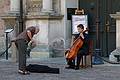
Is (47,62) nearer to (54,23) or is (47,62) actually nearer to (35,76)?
(54,23)

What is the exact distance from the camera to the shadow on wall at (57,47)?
63.4ft

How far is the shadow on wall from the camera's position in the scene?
19320 millimetres

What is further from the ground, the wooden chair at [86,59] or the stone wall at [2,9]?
the stone wall at [2,9]

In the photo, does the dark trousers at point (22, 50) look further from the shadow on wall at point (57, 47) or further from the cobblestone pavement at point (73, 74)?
the shadow on wall at point (57, 47)

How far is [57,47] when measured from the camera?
64.3ft

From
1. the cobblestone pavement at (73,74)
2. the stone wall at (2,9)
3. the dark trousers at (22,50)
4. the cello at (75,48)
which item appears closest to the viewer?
the cobblestone pavement at (73,74)

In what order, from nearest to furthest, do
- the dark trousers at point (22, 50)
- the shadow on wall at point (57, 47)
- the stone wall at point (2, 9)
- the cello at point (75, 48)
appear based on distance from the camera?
the dark trousers at point (22, 50)
the cello at point (75, 48)
the shadow on wall at point (57, 47)
the stone wall at point (2, 9)

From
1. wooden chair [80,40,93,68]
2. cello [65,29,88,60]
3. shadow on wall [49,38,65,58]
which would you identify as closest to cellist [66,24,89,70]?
cello [65,29,88,60]

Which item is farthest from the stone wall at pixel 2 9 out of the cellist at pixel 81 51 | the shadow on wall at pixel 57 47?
the cellist at pixel 81 51

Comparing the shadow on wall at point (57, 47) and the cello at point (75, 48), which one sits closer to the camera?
the cello at point (75, 48)

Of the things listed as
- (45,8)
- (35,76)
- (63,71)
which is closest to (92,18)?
(45,8)

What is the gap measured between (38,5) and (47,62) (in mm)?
3523

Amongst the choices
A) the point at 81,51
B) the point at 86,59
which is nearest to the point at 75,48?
the point at 81,51

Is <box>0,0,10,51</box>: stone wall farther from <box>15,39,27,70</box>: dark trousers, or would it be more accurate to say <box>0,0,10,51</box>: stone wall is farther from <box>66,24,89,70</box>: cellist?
<box>15,39,27,70</box>: dark trousers
